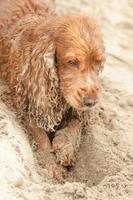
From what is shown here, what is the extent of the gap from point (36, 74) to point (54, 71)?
150 mm

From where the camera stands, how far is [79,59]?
15.9 feet

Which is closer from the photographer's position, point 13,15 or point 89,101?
point 89,101

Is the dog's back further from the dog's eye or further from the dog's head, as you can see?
the dog's eye

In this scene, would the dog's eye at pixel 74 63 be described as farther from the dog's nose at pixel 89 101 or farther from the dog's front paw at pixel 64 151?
the dog's front paw at pixel 64 151

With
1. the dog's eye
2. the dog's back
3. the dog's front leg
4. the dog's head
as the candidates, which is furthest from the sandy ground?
the dog's eye

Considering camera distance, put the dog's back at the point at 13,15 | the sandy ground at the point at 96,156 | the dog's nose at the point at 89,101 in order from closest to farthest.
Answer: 1. the sandy ground at the point at 96,156
2. the dog's nose at the point at 89,101
3. the dog's back at the point at 13,15

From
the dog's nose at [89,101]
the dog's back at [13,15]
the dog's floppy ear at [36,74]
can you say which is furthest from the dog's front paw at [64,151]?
the dog's back at [13,15]

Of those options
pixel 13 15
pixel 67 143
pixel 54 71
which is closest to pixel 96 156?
pixel 67 143

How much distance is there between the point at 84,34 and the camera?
4.89 m

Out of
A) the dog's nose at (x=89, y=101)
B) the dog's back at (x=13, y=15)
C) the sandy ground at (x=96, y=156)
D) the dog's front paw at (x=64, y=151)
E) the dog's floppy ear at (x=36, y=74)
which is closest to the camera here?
the sandy ground at (x=96, y=156)

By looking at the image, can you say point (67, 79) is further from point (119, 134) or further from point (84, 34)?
point (119, 134)

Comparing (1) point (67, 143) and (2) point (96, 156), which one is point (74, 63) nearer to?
(1) point (67, 143)

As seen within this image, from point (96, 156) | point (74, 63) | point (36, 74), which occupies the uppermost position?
point (74, 63)

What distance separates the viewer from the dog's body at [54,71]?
486cm
